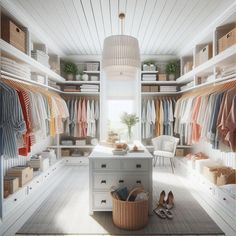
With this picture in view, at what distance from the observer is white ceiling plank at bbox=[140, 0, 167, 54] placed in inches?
118

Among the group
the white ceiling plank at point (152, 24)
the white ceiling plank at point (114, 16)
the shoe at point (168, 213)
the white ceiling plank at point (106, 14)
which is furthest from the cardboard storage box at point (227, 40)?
the shoe at point (168, 213)

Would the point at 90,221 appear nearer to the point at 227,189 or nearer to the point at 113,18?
the point at 227,189

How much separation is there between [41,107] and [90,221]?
5.77ft

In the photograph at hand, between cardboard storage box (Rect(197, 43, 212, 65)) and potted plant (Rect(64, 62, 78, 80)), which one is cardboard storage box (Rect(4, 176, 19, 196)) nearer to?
potted plant (Rect(64, 62, 78, 80))

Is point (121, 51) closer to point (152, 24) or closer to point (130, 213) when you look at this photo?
point (152, 24)

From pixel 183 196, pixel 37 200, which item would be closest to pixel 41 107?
pixel 37 200

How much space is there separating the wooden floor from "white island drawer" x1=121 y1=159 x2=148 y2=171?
63cm

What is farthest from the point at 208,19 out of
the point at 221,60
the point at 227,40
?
the point at 221,60

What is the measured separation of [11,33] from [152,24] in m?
2.11

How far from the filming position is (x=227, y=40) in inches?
122

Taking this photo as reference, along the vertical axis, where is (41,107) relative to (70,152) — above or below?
above

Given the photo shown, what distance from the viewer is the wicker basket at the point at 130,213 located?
2496 millimetres

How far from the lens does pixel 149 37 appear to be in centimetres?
433

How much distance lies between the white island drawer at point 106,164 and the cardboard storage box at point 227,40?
2.16 metres
